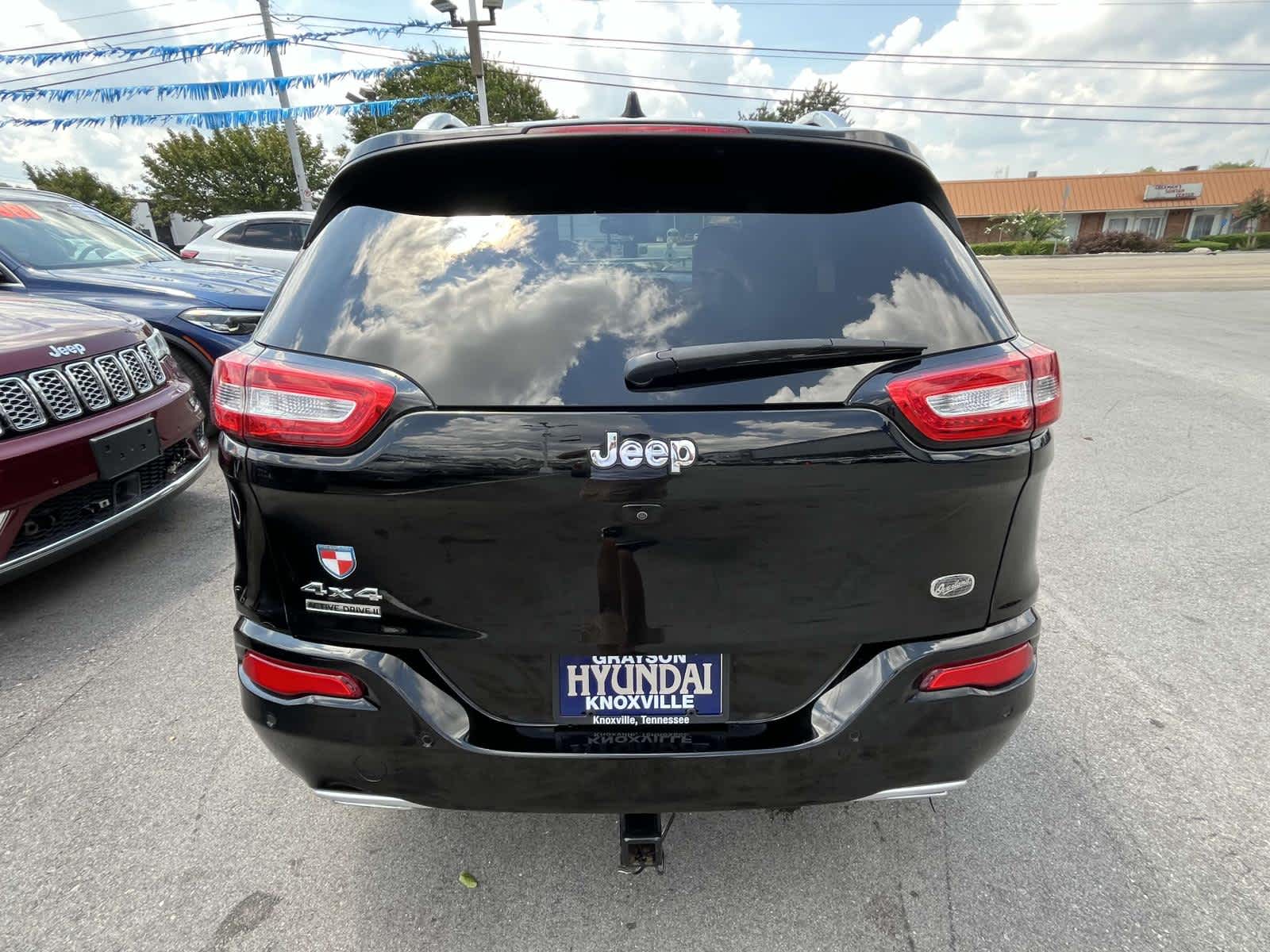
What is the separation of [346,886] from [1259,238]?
204ft

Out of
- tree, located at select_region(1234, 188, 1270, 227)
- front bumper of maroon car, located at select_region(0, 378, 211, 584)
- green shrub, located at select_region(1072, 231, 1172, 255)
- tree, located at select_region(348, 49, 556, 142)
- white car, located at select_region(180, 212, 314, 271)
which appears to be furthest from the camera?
tree, located at select_region(1234, 188, 1270, 227)

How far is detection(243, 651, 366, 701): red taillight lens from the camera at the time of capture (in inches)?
59.6

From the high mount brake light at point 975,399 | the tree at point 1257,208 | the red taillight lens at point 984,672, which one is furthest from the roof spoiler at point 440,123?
the tree at point 1257,208

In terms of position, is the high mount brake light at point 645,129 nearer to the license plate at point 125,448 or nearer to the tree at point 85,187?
the license plate at point 125,448

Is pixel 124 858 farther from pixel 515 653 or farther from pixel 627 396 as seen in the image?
pixel 627 396

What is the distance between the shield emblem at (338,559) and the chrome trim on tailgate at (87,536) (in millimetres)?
2509

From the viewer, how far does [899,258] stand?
1562 mm

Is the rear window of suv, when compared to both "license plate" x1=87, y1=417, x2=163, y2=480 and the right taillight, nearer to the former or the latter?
the right taillight

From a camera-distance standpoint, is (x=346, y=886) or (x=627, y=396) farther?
(x=346, y=886)

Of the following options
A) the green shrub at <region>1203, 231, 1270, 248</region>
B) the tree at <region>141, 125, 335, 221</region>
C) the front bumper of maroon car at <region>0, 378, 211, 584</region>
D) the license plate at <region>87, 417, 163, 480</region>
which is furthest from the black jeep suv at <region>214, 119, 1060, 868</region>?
the green shrub at <region>1203, 231, 1270, 248</region>

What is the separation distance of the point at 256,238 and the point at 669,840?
1110 centimetres

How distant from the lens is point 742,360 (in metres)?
1.41

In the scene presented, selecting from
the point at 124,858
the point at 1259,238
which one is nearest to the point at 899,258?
the point at 124,858

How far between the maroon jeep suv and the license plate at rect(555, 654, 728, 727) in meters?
2.86
